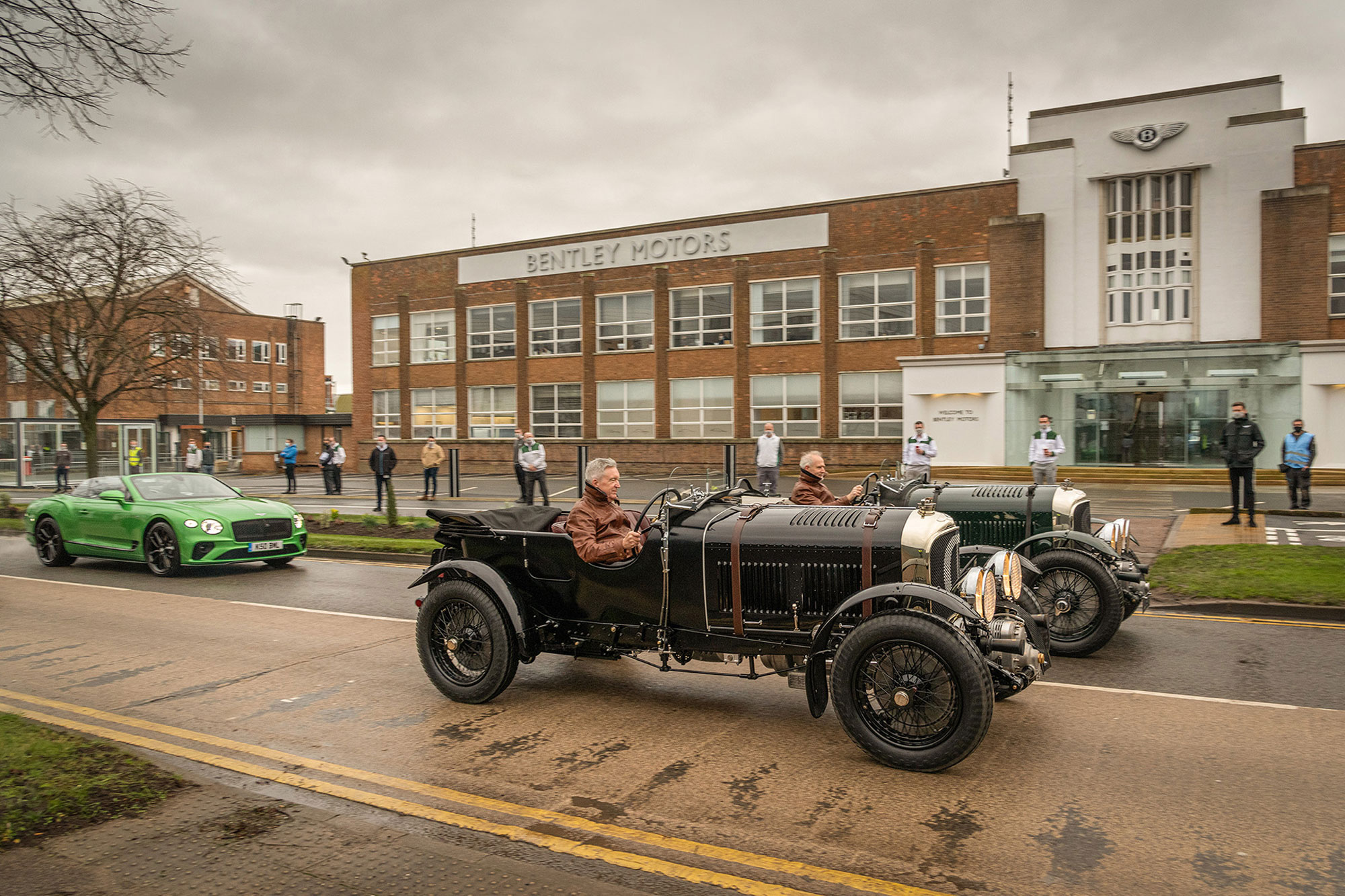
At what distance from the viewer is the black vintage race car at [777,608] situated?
4.28 meters

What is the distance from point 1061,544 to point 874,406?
2445cm

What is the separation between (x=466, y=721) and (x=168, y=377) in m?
19.3

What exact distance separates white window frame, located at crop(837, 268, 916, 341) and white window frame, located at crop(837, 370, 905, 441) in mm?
1408

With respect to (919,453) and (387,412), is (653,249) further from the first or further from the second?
(919,453)

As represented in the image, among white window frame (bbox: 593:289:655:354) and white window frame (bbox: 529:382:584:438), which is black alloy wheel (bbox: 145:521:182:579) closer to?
white window frame (bbox: 593:289:655:354)

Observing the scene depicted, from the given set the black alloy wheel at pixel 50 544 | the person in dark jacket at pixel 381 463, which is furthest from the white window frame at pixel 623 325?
the black alloy wheel at pixel 50 544

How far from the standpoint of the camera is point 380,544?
1335 cm

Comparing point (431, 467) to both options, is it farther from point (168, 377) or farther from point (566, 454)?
point (566, 454)

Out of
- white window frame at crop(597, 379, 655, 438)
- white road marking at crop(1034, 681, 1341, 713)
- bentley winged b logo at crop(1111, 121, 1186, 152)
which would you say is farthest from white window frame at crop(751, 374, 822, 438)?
white road marking at crop(1034, 681, 1341, 713)

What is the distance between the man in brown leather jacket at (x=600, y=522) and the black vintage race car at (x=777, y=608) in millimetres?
101

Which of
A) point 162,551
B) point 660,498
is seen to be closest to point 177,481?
point 162,551

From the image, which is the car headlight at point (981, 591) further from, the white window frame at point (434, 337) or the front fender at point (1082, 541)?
the white window frame at point (434, 337)

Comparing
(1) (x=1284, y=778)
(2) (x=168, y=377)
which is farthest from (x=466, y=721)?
(2) (x=168, y=377)

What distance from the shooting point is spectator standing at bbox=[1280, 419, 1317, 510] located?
51.0 feet
